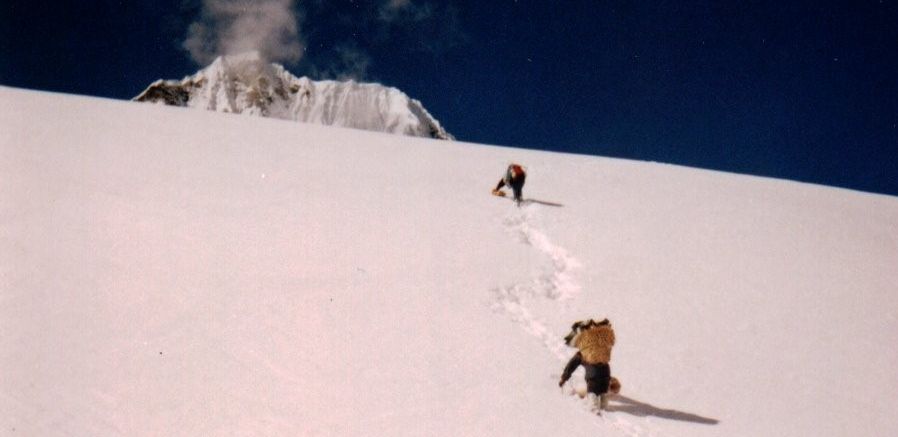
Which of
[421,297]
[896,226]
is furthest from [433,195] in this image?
[896,226]

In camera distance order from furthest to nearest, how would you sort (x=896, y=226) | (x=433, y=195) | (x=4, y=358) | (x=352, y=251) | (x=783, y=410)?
1. (x=896, y=226)
2. (x=433, y=195)
3. (x=352, y=251)
4. (x=783, y=410)
5. (x=4, y=358)

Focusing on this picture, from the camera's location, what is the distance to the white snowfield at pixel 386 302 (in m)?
5.40

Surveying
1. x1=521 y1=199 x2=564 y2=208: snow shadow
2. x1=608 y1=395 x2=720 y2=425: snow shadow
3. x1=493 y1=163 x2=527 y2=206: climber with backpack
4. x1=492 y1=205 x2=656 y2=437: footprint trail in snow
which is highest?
x1=493 y1=163 x2=527 y2=206: climber with backpack

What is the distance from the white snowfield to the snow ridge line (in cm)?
5

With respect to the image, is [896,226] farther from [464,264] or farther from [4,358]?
[4,358]

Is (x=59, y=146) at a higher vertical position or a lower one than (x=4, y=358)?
higher

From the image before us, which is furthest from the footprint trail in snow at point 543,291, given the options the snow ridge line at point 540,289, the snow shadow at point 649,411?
the snow shadow at point 649,411

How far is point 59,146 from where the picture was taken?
13.8 meters

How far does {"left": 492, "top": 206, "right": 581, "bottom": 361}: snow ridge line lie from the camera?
804 centimetres

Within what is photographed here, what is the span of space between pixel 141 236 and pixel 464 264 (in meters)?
4.75

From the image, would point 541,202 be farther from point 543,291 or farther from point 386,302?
point 386,302

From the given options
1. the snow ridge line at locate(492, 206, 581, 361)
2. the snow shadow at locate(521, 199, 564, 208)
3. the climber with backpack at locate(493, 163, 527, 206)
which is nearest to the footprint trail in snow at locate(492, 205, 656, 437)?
the snow ridge line at locate(492, 206, 581, 361)

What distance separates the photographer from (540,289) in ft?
31.6

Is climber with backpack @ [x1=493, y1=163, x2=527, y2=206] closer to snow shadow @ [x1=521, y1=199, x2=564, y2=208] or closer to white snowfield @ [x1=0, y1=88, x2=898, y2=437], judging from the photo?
snow shadow @ [x1=521, y1=199, x2=564, y2=208]
